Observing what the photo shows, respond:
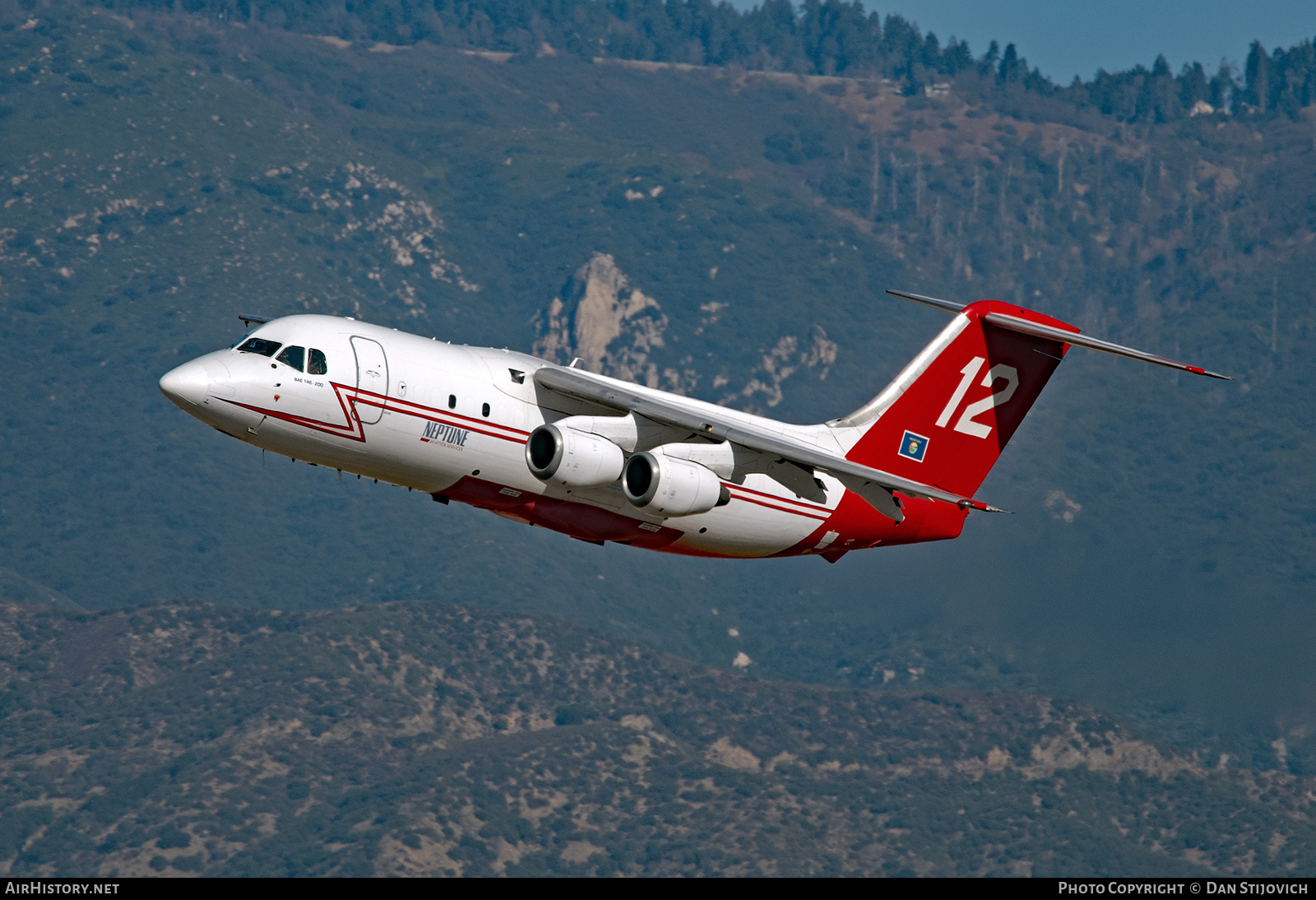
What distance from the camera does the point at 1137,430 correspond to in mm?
197250

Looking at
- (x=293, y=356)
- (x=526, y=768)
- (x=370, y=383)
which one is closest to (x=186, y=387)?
(x=293, y=356)

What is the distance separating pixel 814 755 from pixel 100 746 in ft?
139

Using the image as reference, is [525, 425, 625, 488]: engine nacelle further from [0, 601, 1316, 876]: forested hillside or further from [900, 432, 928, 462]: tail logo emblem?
[0, 601, 1316, 876]: forested hillside

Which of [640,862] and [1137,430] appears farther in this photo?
[1137,430]

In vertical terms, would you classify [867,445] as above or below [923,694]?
above

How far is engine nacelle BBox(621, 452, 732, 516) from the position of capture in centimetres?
3186

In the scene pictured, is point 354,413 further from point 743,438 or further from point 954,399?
point 954,399

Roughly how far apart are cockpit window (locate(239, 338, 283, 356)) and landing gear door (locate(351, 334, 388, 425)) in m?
1.24

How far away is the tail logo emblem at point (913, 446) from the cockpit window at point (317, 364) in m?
11.7

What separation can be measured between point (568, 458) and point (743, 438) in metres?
2.98

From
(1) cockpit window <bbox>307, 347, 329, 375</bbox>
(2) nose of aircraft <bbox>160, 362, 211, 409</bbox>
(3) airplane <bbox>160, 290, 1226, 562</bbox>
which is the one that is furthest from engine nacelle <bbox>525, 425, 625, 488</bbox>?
(2) nose of aircraft <bbox>160, 362, 211, 409</bbox>

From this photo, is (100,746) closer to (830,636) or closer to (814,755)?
(814,755)
